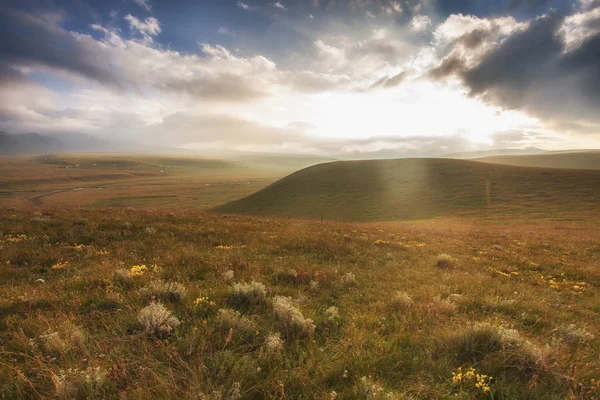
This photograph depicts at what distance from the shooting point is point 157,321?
390cm

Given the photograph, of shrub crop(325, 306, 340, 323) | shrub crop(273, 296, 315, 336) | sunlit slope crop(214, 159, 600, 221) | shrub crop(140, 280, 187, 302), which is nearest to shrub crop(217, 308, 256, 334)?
shrub crop(273, 296, 315, 336)

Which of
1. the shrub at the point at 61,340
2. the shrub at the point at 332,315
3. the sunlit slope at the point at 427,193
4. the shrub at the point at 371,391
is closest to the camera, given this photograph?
the shrub at the point at 371,391

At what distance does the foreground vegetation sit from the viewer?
303 centimetres

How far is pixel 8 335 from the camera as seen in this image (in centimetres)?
377

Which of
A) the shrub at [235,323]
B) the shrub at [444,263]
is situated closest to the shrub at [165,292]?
the shrub at [235,323]

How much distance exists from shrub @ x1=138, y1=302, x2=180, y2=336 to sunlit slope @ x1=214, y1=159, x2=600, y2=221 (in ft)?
162

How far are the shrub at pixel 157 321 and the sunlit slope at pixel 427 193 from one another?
162 feet

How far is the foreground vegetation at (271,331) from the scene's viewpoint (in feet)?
9.94

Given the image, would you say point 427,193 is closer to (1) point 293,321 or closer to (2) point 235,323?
(1) point 293,321

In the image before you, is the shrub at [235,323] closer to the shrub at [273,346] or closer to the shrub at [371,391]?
the shrub at [273,346]

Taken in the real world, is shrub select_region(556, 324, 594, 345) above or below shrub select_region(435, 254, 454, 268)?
above

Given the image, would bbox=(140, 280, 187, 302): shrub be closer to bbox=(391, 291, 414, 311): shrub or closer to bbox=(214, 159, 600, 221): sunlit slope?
bbox=(391, 291, 414, 311): shrub

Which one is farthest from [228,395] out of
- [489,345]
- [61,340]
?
[489,345]

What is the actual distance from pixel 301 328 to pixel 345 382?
1141mm
